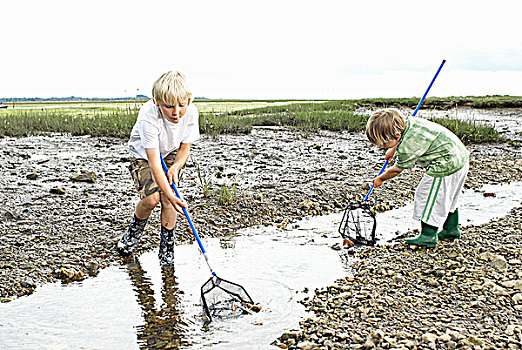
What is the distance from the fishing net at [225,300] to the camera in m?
3.36

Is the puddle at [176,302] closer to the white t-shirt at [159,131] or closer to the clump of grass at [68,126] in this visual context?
the white t-shirt at [159,131]

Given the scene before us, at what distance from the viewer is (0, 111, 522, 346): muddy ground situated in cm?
449

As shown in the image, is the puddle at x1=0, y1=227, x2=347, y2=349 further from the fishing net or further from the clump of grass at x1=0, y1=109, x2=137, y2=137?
the clump of grass at x1=0, y1=109, x2=137, y2=137

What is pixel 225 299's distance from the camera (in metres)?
3.54

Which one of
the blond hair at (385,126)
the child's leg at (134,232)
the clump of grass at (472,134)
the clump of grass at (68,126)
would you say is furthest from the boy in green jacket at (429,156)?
the clump of grass at (68,126)

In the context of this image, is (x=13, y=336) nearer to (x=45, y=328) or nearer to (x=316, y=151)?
(x=45, y=328)

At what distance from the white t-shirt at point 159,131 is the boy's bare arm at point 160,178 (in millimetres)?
59

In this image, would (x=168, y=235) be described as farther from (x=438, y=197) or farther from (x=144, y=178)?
(x=438, y=197)

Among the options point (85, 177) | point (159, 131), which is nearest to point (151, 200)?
point (159, 131)

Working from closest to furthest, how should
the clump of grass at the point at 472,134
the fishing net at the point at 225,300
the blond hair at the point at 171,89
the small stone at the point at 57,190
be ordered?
the fishing net at the point at 225,300 → the blond hair at the point at 171,89 → the small stone at the point at 57,190 → the clump of grass at the point at 472,134

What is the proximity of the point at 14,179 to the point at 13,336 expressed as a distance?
457 centimetres

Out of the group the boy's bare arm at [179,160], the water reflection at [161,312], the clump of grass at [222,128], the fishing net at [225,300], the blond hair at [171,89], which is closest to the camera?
the water reflection at [161,312]

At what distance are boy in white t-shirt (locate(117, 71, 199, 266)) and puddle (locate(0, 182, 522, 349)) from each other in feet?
0.94

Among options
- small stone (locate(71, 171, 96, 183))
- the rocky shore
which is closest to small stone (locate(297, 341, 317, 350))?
the rocky shore
